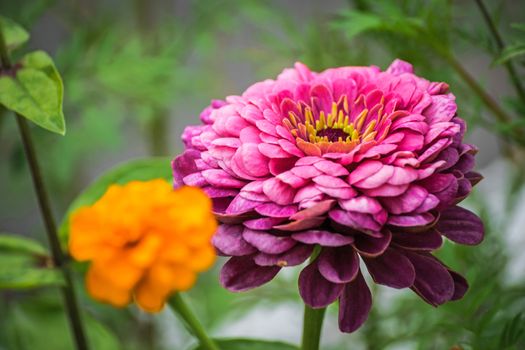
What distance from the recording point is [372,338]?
1.56 ft

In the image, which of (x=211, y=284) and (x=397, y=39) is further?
(x=211, y=284)

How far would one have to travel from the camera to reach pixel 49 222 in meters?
0.40

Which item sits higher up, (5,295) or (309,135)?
(309,135)

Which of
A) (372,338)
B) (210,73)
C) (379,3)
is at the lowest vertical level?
(372,338)

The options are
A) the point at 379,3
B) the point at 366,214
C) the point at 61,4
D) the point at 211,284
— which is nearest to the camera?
the point at 366,214

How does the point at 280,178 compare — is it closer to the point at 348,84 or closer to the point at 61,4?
the point at 348,84

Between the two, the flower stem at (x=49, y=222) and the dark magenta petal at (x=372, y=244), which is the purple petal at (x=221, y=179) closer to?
the dark magenta petal at (x=372, y=244)

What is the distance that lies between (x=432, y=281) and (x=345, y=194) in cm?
6

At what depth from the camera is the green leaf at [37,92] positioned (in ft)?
1.05

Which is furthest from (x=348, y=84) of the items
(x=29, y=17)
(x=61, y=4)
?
(x=61, y=4)

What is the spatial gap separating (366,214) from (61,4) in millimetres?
838

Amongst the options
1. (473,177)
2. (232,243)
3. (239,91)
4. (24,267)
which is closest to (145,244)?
(232,243)

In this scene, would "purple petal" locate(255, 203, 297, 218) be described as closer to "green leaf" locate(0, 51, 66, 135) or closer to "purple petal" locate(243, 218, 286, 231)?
"purple petal" locate(243, 218, 286, 231)

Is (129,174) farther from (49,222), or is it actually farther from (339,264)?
(339,264)
